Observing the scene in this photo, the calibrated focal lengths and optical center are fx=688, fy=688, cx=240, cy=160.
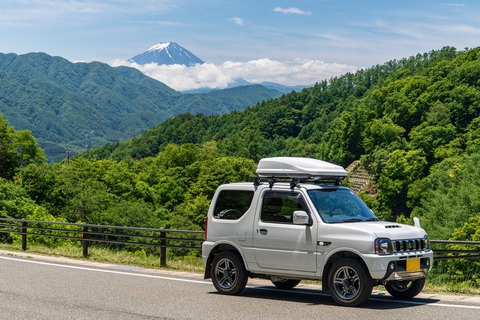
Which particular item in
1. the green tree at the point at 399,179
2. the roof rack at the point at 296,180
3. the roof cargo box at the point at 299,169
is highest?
the roof cargo box at the point at 299,169

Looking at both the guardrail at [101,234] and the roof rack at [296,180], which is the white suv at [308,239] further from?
the guardrail at [101,234]

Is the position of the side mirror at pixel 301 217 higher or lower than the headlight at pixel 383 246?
higher

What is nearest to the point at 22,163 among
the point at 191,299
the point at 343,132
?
the point at 343,132

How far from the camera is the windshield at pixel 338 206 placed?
11.4 m

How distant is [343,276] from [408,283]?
1.51 metres

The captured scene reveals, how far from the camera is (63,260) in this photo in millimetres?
19234

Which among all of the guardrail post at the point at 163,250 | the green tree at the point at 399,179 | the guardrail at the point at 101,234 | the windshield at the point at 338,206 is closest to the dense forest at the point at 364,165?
the green tree at the point at 399,179

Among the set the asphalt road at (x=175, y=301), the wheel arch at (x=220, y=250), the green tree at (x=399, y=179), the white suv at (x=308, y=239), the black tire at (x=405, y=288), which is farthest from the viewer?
the green tree at (x=399, y=179)

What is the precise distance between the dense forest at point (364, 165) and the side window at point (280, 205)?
131 feet

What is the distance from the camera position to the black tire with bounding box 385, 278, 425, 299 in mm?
11320

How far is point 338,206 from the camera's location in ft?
38.0

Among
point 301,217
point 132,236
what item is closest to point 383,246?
point 301,217

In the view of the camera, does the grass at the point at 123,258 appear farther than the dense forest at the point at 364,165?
No

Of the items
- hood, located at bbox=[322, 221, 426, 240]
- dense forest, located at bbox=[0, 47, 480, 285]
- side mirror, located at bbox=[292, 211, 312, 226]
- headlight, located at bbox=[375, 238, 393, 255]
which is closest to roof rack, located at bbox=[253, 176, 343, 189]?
side mirror, located at bbox=[292, 211, 312, 226]
